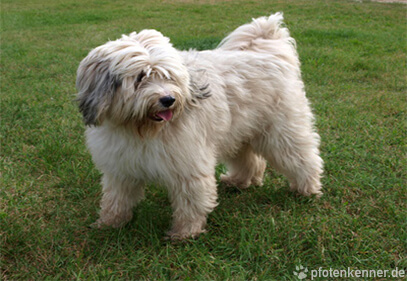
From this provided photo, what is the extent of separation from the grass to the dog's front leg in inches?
3.8

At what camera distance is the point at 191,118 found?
2.76 meters

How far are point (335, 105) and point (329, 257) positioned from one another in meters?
3.01

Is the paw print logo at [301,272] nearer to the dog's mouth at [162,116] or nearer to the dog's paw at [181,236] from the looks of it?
the dog's paw at [181,236]

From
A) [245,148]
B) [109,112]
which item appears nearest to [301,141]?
[245,148]

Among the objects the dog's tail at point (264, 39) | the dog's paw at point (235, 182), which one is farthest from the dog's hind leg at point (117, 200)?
the dog's tail at point (264, 39)

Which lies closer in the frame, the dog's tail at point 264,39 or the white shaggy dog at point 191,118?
the white shaggy dog at point 191,118

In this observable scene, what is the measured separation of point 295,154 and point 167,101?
1.46 m

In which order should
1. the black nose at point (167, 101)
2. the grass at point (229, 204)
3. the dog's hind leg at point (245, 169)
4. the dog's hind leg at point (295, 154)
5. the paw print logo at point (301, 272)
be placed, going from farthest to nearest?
1. the dog's hind leg at point (245, 169)
2. the dog's hind leg at point (295, 154)
3. the grass at point (229, 204)
4. the paw print logo at point (301, 272)
5. the black nose at point (167, 101)

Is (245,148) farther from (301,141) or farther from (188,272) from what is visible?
(188,272)

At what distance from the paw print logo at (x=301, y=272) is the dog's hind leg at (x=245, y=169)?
1.18 m

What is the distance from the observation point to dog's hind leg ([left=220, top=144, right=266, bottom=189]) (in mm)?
3729

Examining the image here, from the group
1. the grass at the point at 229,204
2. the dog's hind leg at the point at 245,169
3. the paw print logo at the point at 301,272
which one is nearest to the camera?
the paw print logo at the point at 301,272

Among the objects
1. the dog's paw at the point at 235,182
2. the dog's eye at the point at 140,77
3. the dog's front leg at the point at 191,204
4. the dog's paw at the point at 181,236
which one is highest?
the dog's eye at the point at 140,77

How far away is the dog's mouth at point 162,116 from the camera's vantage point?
2480mm
